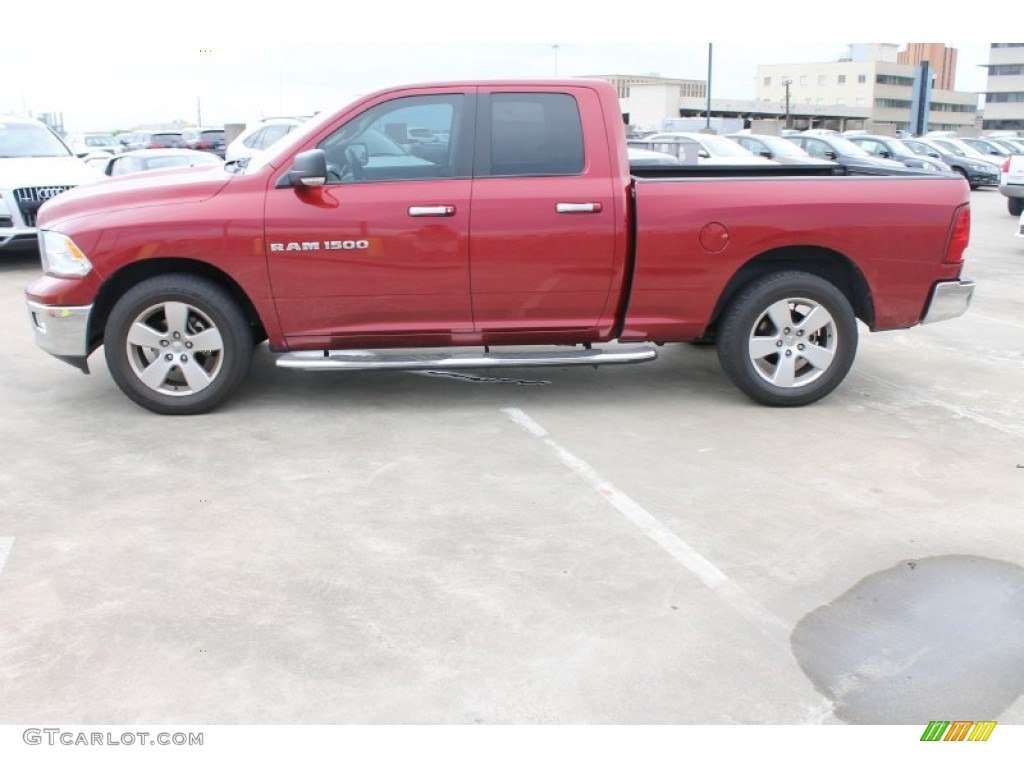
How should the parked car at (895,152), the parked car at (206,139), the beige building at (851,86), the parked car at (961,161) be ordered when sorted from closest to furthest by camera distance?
1. the parked car at (895,152)
2. the parked car at (961,161)
3. the parked car at (206,139)
4. the beige building at (851,86)

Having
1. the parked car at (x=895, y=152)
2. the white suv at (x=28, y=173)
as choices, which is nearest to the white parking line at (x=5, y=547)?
the white suv at (x=28, y=173)

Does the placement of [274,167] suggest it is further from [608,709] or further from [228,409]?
[608,709]

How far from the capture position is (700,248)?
6.04 m

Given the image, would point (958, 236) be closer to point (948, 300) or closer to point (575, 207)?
point (948, 300)

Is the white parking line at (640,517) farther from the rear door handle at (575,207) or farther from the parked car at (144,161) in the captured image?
the parked car at (144,161)

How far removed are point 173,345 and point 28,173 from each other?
7.15 m

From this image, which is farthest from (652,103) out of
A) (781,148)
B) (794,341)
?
(794,341)

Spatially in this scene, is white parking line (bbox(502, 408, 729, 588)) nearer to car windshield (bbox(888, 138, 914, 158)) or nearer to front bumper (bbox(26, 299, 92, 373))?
front bumper (bbox(26, 299, 92, 373))

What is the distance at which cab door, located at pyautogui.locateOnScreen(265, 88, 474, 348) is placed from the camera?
5801mm

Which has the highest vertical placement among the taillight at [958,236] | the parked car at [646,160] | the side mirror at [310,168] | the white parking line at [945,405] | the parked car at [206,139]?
the side mirror at [310,168]

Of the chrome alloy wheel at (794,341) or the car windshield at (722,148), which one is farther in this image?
the car windshield at (722,148)

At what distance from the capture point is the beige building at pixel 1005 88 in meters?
119

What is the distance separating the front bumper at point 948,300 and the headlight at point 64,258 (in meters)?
5.11
